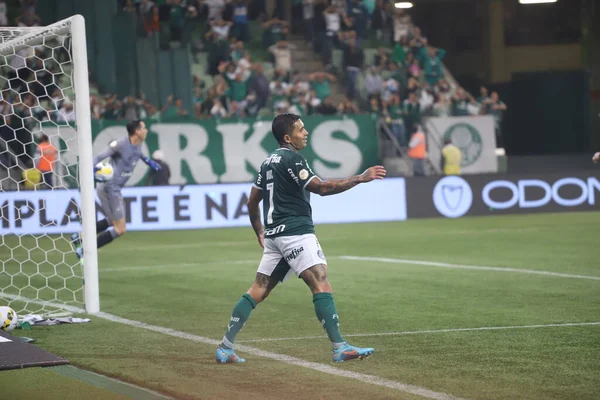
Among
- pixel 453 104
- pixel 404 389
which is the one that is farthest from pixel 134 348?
pixel 453 104

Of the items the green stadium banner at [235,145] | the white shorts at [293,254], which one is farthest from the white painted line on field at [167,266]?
the green stadium banner at [235,145]

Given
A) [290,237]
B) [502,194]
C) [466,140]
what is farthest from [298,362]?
[466,140]

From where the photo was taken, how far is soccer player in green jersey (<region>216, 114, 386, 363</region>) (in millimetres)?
7680

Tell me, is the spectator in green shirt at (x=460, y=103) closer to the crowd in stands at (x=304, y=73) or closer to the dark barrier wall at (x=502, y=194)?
the crowd in stands at (x=304, y=73)

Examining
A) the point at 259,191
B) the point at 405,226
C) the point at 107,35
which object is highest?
the point at 107,35

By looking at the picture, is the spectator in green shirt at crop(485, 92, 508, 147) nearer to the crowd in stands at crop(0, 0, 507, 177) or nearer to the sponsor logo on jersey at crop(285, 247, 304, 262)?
the crowd in stands at crop(0, 0, 507, 177)

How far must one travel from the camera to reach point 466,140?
2947 centimetres

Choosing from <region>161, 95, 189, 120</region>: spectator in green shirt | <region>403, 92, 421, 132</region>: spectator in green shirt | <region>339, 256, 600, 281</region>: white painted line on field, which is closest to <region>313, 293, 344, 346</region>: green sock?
<region>339, 256, 600, 281</region>: white painted line on field

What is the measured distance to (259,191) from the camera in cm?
802

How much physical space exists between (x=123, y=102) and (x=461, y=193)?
8.86 meters

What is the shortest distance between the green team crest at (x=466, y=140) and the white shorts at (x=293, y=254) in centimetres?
2189

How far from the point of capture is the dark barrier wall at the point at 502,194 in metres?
26.2

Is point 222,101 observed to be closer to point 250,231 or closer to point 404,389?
point 250,231

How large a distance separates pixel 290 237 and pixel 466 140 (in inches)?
877
